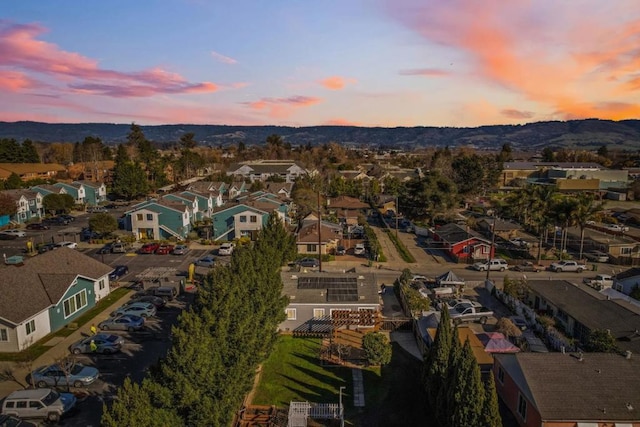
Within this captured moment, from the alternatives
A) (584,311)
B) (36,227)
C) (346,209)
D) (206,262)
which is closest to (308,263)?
(206,262)

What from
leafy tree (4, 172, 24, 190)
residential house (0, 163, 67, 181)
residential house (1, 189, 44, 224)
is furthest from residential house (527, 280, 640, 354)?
residential house (0, 163, 67, 181)

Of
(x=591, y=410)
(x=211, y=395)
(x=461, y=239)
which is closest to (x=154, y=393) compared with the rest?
(x=211, y=395)

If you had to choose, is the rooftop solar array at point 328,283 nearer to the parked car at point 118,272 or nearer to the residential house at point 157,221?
the parked car at point 118,272

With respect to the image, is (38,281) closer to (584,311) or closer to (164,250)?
(164,250)

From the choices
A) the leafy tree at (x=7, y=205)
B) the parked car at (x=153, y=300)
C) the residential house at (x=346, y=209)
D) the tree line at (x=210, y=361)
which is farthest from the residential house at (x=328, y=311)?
the leafy tree at (x=7, y=205)

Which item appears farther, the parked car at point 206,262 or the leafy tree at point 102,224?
the leafy tree at point 102,224

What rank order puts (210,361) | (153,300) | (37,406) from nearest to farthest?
(210,361) < (37,406) < (153,300)
